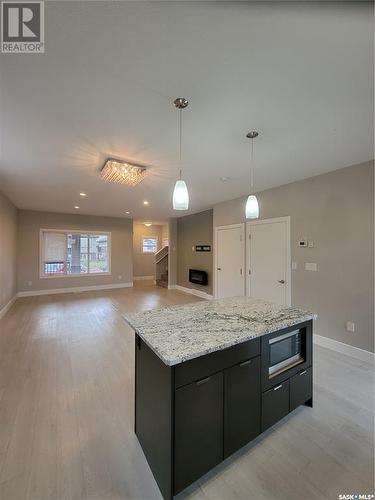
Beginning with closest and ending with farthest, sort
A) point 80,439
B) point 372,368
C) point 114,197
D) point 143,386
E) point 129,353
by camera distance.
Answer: point 143,386
point 80,439
point 372,368
point 129,353
point 114,197

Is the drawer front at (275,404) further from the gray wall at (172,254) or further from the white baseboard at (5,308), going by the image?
the gray wall at (172,254)

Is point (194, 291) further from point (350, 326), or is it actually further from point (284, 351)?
point (284, 351)

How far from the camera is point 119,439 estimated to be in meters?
1.70

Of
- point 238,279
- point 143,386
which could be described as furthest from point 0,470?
point 238,279

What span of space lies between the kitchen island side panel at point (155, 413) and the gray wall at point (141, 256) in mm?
9086

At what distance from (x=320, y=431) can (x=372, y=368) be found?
5.22 ft

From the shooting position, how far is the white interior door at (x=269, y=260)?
3.96m

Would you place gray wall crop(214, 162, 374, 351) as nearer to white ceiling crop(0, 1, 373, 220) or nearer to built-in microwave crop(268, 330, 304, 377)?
white ceiling crop(0, 1, 373, 220)

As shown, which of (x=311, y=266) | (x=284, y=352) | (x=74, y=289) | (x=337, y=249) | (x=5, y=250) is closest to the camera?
(x=284, y=352)

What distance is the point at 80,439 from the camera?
5.52 ft

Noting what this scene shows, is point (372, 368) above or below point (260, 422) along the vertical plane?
below

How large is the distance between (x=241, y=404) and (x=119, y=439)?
1036mm

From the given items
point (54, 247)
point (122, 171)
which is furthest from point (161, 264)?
point (122, 171)

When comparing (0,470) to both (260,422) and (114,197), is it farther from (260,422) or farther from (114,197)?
(114,197)
